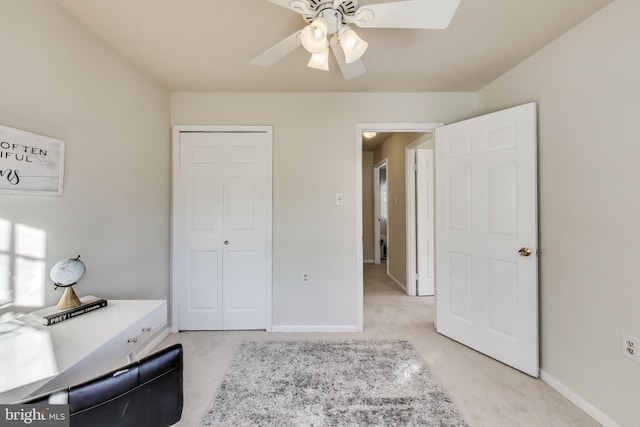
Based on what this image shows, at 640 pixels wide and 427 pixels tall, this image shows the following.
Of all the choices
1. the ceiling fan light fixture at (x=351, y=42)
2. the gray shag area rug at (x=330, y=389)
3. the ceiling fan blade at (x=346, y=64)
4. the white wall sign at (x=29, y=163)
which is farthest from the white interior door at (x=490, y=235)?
the white wall sign at (x=29, y=163)

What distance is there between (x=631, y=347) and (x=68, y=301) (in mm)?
2993

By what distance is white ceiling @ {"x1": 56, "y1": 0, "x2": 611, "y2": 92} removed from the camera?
5.03 ft

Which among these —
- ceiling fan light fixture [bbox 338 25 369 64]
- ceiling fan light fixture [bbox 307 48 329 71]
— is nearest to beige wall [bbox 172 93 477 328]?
ceiling fan light fixture [bbox 307 48 329 71]

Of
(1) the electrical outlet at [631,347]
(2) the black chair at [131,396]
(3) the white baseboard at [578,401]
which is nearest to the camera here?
(2) the black chair at [131,396]

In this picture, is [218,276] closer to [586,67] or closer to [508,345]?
[508,345]

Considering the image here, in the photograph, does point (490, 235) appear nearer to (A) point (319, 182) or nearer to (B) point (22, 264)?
(A) point (319, 182)

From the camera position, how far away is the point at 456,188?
2.42 metres

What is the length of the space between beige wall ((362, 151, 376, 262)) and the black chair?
535 centimetres

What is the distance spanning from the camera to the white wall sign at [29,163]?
1.26 m

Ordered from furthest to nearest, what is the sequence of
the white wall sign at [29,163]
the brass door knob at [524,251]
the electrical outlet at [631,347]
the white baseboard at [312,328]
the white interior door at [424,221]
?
the white interior door at [424,221] < the white baseboard at [312,328] < the brass door knob at [524,251] < the electrical outlet at [631,347] < the white wall sign at [29,163]

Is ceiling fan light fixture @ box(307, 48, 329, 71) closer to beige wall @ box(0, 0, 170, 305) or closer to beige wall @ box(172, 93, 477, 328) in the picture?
beige wall @ box(172, 93, 477, 328)

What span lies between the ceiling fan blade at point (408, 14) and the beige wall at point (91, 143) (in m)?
1.67

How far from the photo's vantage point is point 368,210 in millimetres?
6105

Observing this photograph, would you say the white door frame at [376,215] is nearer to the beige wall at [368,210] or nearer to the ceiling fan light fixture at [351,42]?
the beige wall at [368,210]
